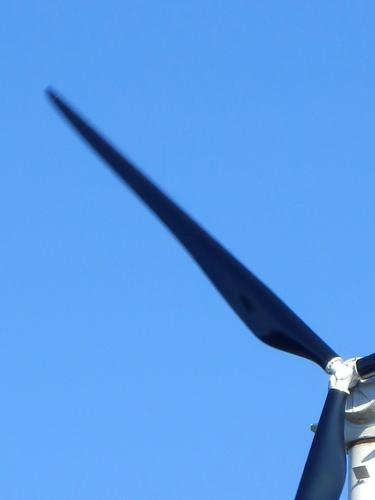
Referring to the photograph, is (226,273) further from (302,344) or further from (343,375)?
(343,375)

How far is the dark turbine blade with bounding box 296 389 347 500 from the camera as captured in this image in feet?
82.0

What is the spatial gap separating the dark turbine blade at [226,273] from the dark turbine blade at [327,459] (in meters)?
1.83

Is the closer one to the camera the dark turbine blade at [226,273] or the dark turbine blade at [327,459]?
the dark turbine blade at [327,459]

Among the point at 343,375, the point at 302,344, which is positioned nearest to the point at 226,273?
the point at 302,344

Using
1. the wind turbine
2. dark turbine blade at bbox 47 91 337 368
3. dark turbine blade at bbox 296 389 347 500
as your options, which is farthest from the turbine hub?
dark turbine blade at bbox 47 91 337 368

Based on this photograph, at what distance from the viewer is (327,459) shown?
998 inches

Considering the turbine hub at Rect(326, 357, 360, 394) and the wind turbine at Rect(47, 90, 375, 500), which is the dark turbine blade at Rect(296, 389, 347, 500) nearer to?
the wind turbine at Rect(47, 90, 375, 500)

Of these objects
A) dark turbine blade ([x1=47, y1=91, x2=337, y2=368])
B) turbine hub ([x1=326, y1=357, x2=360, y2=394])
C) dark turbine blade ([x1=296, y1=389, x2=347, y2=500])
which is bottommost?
dark turbine blade ([x1=296, y1=389, x2=347, y2=500])

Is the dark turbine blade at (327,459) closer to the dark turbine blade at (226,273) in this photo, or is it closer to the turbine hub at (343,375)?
the turbine hub at (343,375)

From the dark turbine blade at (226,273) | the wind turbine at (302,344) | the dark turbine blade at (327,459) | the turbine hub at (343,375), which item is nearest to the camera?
the dark turbine blade at (327,459)

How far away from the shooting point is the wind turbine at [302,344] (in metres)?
25.4

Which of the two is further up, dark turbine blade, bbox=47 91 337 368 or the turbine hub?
dark turbine blade, bbox=47 91 337 368

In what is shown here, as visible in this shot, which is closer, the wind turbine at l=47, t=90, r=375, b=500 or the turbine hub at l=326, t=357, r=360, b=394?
the wind turbine at l=47, t=90, r=375, b=500

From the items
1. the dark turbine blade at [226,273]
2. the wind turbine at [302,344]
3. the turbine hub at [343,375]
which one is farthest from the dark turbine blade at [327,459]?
the dark turbine blade at [226,273]
